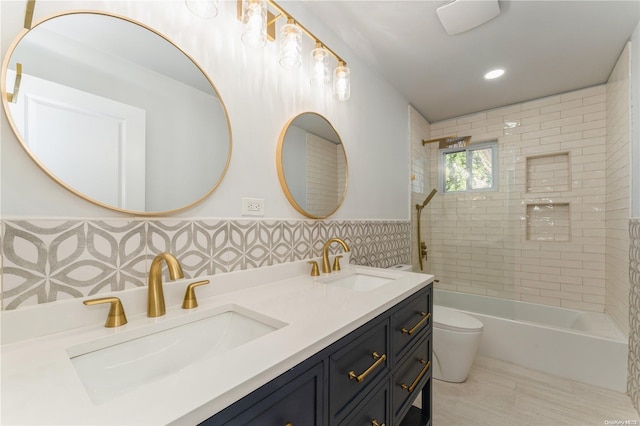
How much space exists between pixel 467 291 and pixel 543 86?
222cm

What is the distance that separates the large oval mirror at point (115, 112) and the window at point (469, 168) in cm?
292

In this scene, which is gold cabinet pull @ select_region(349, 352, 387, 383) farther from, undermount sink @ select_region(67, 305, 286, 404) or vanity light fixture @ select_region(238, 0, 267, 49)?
vanity light fixture @ select_region(238, 0, 267, 49)

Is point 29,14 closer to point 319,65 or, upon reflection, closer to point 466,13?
point 319,65

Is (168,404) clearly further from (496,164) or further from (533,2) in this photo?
(496,164)

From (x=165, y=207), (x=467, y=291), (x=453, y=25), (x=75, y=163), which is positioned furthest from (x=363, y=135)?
(x=467, y=291)

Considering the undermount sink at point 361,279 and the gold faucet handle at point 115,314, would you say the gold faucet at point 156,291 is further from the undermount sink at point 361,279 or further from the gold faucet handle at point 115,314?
the undermount sink at point 361,279

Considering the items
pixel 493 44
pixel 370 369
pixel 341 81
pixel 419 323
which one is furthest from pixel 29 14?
pixel 493 44

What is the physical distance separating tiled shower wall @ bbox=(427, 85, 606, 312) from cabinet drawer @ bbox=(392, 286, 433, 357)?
1.99 m

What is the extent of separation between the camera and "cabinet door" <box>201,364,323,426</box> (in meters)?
0.50

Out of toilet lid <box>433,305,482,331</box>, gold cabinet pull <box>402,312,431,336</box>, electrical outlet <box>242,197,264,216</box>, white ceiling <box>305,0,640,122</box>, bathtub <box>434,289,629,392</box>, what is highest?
white ceiling <box>305,0,640,122</box>

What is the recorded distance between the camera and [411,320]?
119 centimetres

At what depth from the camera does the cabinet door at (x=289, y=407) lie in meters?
0.50

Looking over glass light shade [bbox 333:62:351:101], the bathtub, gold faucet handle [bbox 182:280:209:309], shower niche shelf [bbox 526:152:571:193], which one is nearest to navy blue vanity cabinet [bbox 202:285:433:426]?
gold faucet handle [bbox 182:280:209:309]

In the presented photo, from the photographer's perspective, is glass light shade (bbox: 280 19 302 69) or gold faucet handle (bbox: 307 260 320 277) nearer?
glass light shade (bbox: 280 19 302 69)
